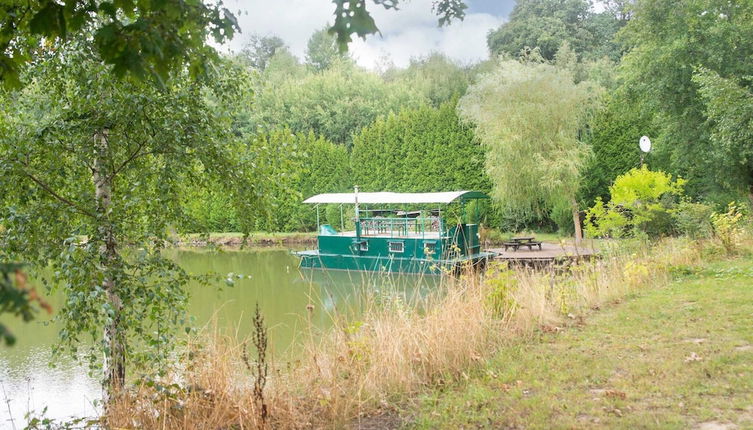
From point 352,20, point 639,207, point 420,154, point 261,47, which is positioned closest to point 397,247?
point 639,207

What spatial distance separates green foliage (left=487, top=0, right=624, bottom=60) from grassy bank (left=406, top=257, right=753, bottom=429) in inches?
957

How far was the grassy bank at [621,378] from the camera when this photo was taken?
3.26m

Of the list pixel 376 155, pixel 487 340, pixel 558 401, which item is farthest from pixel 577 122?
pixel 558 401

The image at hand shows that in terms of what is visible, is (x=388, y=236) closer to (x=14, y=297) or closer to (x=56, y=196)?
(x=56, y=196)

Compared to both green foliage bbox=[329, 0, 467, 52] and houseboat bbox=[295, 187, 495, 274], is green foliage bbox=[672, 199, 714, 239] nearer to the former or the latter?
houseboat bbox=[295, 187, 495, 274]

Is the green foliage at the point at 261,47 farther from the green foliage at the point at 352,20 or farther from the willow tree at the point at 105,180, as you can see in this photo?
the green foliage at the point at 352,20

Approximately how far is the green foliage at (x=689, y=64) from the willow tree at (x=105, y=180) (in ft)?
35.2

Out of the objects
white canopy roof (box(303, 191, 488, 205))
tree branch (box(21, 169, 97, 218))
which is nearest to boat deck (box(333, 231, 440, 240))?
white canopy roof (box(303, 191, 488, 205))

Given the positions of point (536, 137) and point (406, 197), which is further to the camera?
point (536, 137)

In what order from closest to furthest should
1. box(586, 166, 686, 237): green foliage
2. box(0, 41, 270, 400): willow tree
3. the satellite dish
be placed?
1. box(0, 41, 270, 400): willow tree
2. box(586, 166, 686, 237): green foliage
3. the satellite dish

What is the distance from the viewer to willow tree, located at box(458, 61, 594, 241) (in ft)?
55.2

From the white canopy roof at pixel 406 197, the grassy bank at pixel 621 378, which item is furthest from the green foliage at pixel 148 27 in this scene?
the white canopy roof at pixel 406 197

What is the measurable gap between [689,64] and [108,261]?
1355 centimetres

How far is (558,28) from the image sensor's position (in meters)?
28.3
